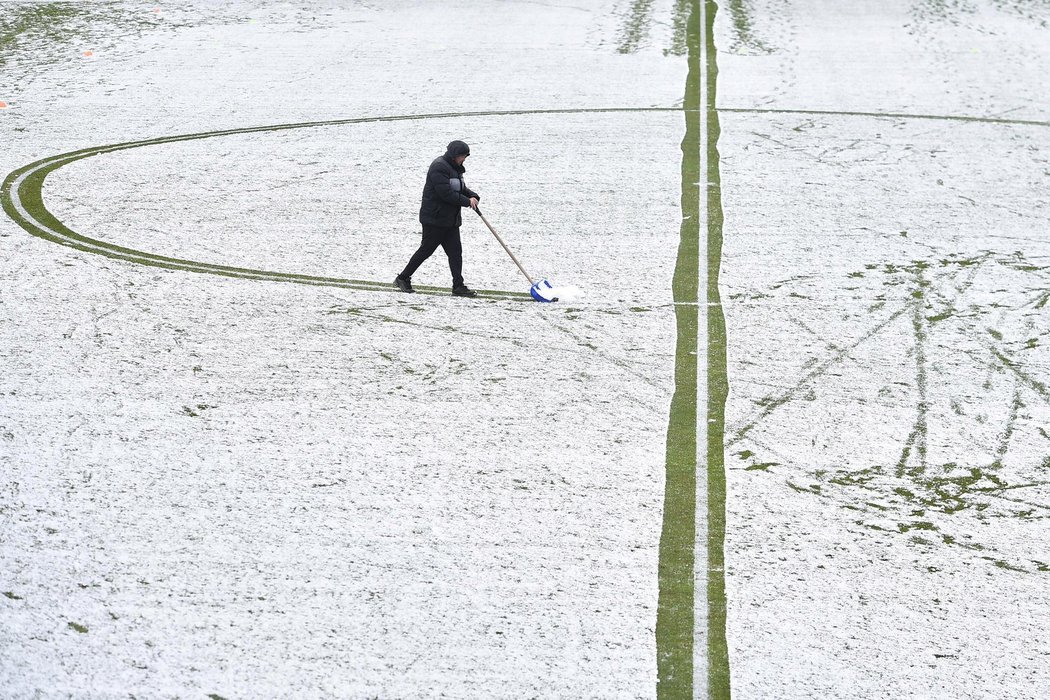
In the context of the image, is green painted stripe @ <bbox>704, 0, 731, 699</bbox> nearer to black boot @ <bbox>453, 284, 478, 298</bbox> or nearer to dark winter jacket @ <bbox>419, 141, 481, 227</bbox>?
black boot @ <bbox>453, 284, 478, 298</bbox>

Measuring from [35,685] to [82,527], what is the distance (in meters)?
1.52

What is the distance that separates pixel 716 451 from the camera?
8516 mm

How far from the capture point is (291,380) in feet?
31.3

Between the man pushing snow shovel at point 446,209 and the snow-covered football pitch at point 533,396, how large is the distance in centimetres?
33

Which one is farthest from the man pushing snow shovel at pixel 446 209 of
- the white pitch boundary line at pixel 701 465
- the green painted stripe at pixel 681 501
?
the white pitch boundary line at pixel 701 465

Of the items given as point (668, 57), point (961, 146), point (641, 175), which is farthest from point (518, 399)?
point (668, 57)

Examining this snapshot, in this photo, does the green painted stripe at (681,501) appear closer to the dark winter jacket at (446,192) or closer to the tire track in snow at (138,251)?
the tire track in snow at (138,251)

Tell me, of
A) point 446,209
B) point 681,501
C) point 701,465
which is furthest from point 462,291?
point 681,501

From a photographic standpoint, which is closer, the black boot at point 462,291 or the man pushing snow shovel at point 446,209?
the man pushing snow shovel at point 446,209

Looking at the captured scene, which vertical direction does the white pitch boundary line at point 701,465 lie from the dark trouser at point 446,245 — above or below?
below

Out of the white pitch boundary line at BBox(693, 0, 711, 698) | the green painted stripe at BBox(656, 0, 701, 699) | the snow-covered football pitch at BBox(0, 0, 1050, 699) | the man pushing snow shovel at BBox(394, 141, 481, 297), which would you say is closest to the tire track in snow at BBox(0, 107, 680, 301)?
the snow-covered football pitch at BBox(0, 0, 1050, 699)

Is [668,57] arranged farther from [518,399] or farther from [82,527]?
[82,527]

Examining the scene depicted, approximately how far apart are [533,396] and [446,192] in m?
2.52

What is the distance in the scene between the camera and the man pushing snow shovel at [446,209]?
35.5 ft
